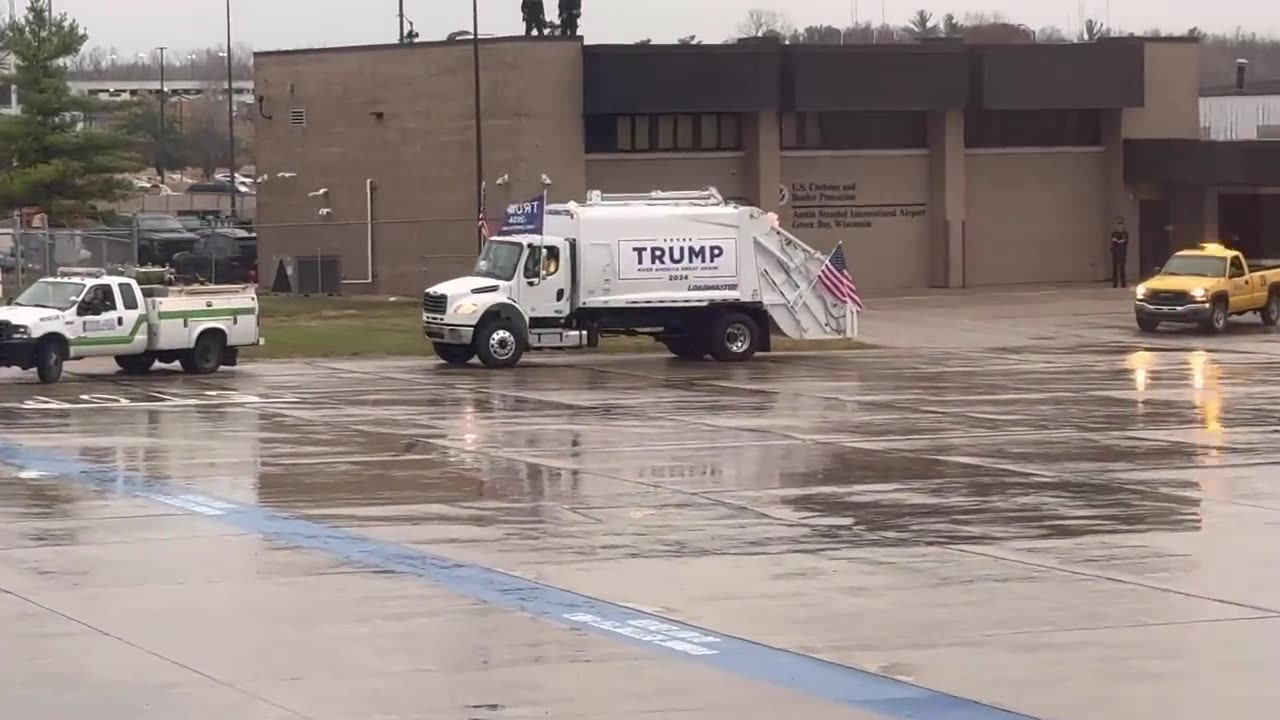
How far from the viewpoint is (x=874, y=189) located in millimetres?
56344

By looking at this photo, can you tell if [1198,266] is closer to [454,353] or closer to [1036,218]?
[1036,218]

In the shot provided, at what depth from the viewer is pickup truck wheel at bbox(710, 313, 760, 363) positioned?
36.8m

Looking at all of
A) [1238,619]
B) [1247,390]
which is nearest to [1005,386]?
[1247,390]

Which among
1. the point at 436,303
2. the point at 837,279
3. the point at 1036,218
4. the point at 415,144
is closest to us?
the point at 436,303

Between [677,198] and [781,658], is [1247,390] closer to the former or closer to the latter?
[677,198]

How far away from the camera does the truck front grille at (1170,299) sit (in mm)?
44156

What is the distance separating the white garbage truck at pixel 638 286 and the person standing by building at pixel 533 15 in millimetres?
18722

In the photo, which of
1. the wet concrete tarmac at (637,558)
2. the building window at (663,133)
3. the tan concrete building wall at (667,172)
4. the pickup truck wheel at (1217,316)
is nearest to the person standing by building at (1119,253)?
the tan concrete building wall at (667,172)

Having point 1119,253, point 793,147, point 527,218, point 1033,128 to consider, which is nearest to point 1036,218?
point 1033,128

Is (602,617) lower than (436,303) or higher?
lower

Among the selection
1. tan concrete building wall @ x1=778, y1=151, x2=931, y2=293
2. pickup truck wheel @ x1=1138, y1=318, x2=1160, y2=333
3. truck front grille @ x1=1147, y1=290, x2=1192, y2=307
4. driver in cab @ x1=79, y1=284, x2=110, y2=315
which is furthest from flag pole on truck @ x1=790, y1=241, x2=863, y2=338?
tan concrete building wall @ x1=778, y1=151, x2=931, y2=293

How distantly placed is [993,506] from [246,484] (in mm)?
7057

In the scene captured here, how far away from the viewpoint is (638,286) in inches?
1436

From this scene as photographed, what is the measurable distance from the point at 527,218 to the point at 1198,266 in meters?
17.5
